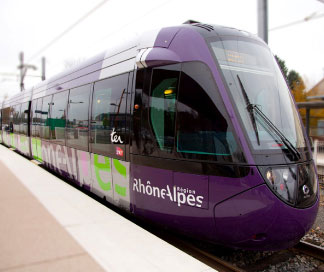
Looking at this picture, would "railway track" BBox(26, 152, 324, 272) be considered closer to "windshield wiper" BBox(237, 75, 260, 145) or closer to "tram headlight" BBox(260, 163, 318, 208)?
"tram headlight" BBox(260, 163, 318, 208)

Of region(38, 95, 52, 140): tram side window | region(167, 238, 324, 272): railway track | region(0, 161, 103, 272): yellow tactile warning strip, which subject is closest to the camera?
region(0, 161, 103, 272): yellow tactile warning strip

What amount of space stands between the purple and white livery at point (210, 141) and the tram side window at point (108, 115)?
0.04 m

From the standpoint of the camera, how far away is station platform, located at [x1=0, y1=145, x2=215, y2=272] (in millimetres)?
2797

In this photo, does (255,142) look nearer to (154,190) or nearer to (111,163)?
(154,190)

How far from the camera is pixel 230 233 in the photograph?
3504 mm

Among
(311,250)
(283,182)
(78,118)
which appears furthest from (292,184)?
(78,118)

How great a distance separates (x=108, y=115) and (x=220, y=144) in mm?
2552

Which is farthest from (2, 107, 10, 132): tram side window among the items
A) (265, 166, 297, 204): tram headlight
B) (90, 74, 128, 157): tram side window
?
(265, 166, 297, 204): tram headlight

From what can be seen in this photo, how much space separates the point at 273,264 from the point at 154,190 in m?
1.85

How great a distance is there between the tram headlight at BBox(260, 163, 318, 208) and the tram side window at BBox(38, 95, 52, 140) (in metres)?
7.41

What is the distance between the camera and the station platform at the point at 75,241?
2.80 m

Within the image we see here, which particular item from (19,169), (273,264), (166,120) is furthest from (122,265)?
(19,169)

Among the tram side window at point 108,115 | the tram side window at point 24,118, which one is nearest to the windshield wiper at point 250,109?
the tram side window at point 108,115

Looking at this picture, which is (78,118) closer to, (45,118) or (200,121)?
(45,118)
